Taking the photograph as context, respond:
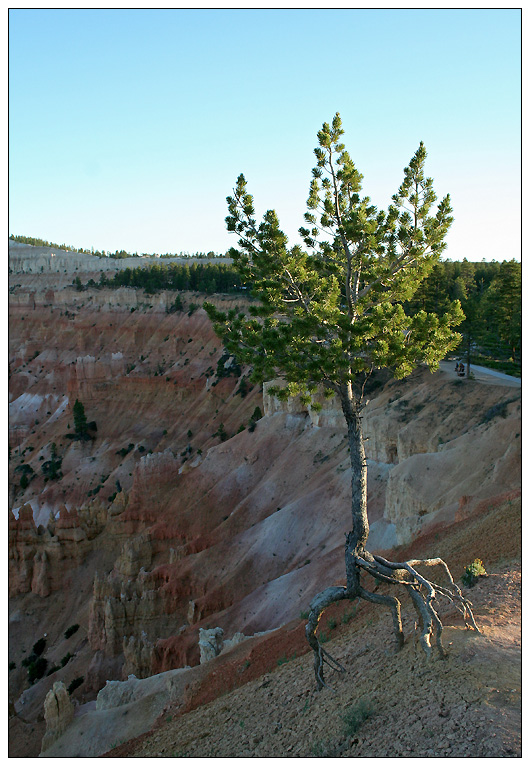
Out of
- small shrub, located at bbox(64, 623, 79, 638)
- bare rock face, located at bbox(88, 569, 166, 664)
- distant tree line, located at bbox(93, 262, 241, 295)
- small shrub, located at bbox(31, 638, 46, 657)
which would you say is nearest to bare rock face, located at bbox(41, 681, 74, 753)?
bare rock face, located at bbox(88, 569, 166, 664)

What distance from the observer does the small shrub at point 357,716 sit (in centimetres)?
776

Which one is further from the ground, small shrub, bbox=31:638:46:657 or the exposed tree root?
the exposed tree root

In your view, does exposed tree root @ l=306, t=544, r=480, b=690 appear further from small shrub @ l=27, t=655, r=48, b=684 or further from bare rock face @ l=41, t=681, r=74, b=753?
small shrub @ l=27, t=655, r=48, b=684

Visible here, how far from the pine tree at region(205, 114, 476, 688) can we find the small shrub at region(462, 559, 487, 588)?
1.34ft

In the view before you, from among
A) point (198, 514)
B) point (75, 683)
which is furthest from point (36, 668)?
point (198, 514)

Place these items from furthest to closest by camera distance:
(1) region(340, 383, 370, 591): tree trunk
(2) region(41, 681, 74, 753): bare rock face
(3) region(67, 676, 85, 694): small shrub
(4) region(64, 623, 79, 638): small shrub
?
(4) region(64, 623, 79, 638): small shrub → (3) region(67, 676, 85, 694): small shrub → (2) region(41, 681, 74, 753): bare rock face → (1) region(340, 383, 370, 591): tree trunk

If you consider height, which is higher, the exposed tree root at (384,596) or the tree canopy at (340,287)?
the tree canopy at (340,287)

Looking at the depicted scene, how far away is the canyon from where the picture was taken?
19.4 m

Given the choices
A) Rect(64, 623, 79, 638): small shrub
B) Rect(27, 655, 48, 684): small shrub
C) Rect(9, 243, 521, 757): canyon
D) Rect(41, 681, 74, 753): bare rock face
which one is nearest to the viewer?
Rect(41, 681, 74, 753): bare rock face

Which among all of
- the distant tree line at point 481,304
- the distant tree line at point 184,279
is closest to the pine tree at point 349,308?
the distant tree line at point 481,304

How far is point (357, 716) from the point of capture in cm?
781

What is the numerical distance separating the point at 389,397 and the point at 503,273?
15608 mm

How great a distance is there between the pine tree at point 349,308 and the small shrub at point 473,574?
0.41 metres

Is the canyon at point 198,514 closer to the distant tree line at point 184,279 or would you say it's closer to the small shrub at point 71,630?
the small shrub at point 71,630
